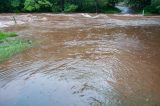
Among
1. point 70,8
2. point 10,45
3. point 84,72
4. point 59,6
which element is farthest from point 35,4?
point 84,72

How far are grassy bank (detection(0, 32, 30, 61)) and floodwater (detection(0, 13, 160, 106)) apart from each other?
46 centimetres

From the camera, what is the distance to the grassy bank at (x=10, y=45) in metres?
14.0

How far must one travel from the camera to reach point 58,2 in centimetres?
3875

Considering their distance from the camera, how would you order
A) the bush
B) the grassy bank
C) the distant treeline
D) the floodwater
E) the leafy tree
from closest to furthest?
1. the floodwater
2. the grassy bank
3. the leafy tree
4. the distant treeline
5. the bush

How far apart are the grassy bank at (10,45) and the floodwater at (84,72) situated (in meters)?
0.46

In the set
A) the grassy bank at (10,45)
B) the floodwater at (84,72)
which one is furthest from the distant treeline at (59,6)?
the grassy bank at (10,45)

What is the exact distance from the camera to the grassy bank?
46.0 ft

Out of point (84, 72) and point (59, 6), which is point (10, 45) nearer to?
point (84, 72)

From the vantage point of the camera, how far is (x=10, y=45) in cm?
1559

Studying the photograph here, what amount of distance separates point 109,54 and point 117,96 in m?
5.45

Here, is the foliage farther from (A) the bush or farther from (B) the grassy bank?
(B) the grassy bank

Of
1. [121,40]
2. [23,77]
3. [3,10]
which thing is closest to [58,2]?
[3,10]

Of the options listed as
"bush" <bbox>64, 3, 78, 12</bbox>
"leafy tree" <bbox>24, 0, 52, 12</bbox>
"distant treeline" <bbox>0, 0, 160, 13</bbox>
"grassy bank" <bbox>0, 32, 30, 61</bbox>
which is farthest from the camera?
"bush" <bbox>64, 3, 78, 12</bbox>

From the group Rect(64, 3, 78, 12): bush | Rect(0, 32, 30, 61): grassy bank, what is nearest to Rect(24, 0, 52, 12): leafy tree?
Rect(64, 3, 78, 12): bush
